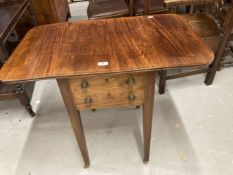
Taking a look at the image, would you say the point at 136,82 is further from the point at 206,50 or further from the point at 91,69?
the point at 206,50

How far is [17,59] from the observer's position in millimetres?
964

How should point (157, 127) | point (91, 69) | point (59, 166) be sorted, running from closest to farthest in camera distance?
point (91, 69) → point (59, 166) → point (157, 127)

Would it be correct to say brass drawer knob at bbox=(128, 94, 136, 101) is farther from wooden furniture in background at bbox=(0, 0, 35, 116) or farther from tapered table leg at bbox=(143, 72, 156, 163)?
wooden furniture in background at bbox=(0, 0, 35, 116)

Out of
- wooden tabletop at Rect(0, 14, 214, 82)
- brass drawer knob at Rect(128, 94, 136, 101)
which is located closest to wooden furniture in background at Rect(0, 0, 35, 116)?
wooden tabletop at Rect(0, 14, 214, 82)

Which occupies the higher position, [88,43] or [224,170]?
[88,43]

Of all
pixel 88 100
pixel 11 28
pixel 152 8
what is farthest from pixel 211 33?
pixel 11 28

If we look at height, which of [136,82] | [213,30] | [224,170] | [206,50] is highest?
[206,50]

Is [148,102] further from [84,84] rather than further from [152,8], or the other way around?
[152,8]

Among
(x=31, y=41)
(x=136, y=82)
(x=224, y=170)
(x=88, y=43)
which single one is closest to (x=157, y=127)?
(x=224, y=170)

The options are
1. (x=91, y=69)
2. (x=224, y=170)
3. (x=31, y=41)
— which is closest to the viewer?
(x=91, y=69)

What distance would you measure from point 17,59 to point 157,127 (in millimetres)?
1093

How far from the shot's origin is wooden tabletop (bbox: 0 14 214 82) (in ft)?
2.81

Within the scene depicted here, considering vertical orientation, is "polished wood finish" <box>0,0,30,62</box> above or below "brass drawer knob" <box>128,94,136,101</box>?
above

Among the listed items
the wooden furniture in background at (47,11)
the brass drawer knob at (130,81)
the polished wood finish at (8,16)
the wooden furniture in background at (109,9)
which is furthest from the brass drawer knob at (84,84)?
the wooden furniture in background at (47,11)
